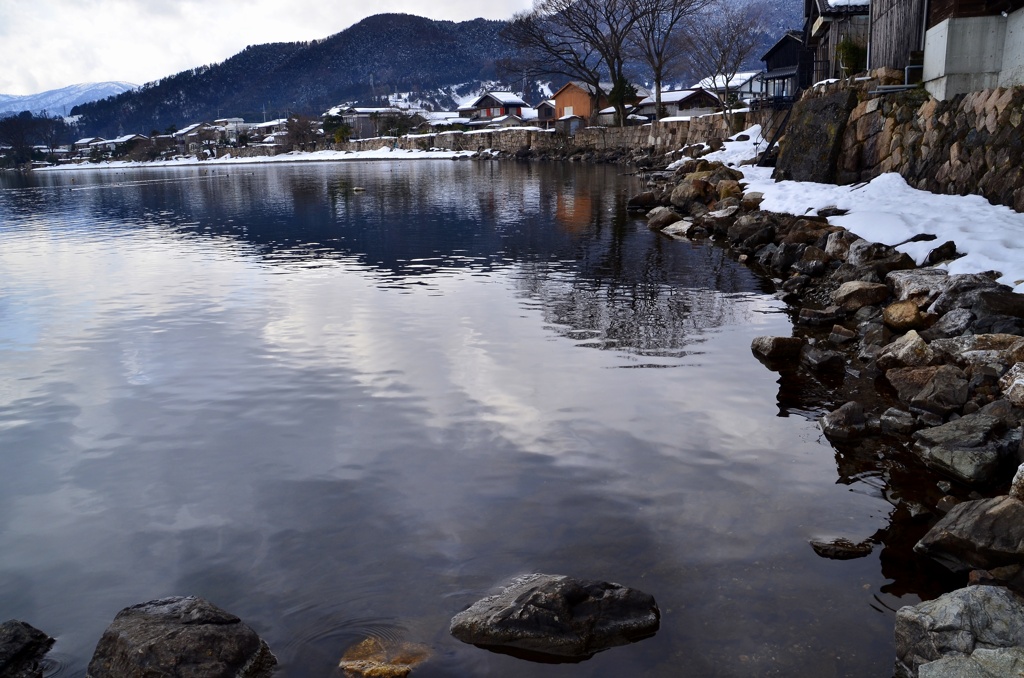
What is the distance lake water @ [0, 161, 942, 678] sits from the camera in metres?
5.82

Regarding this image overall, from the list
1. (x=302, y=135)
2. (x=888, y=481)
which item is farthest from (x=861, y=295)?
(x=302, y=135)

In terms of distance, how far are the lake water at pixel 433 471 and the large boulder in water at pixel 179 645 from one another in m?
0.29

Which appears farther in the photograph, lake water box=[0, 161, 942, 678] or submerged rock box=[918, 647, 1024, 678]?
lake water box=[0, 161, 942, 678]

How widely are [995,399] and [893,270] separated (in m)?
6.27

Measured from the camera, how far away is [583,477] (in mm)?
7945

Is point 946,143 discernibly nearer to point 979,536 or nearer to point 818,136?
point 818,136

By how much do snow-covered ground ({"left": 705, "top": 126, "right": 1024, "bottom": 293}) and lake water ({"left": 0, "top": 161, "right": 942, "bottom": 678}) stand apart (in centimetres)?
295

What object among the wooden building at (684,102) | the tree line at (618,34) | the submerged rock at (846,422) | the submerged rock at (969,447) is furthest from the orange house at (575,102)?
the submerged rock at (969,447)

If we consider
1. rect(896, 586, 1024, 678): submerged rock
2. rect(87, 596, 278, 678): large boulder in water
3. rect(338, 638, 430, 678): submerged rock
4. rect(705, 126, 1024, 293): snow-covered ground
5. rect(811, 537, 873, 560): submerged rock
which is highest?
rect(705, 126, 1024, 293): snow-covered ground

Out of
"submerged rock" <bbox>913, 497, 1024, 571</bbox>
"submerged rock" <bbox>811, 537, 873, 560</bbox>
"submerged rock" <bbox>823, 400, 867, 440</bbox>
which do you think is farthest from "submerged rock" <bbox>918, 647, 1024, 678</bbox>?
"submerged rock" <bbox>823, 400, 867, 440</bbox>

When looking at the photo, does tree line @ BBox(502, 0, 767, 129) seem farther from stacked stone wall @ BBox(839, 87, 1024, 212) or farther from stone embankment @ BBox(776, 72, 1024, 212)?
stacked stone wall @ BBox(839, 87, 1024, 212)

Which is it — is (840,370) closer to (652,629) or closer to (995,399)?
(995,399)

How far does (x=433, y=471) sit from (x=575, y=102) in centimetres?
8976

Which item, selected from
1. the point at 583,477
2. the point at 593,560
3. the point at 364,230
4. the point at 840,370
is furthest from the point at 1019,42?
the point at 364,230
